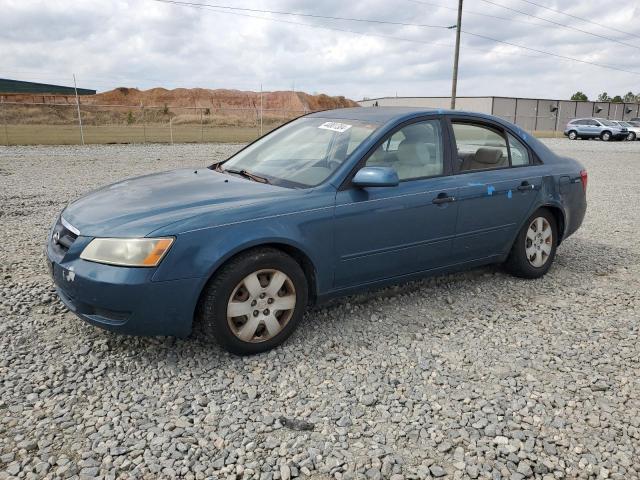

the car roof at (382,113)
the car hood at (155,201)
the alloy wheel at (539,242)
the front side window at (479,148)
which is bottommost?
the alloy wheel at (539,242)

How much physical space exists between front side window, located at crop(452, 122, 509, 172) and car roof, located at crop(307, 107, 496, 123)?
0.47 feet

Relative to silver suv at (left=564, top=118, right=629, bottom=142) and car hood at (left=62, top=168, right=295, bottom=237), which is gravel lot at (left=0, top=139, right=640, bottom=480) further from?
silver suv at (left=564, top=118, right=629, bottom=142)

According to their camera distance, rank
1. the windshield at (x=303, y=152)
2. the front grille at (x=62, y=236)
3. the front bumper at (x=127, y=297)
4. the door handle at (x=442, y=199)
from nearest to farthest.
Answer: the front bumper at (x=127, y=297), the front grille at (x=62, y=236), the windshield at (x=303, y=152), the door handle at (x=442, y=199)

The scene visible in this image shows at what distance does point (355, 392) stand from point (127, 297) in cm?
140

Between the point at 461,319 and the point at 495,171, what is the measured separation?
135 centimetres

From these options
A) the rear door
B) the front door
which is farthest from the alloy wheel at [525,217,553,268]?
the front door

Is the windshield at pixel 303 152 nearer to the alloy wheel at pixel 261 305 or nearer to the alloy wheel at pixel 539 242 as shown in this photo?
the alloy wheel at pixel 261 305

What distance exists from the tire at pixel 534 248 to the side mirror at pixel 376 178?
185 cm

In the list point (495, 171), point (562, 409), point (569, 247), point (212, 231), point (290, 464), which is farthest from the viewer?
point (569, 247)

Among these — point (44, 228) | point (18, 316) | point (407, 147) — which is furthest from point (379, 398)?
point (44, 228)

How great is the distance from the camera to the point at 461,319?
4.12 meters

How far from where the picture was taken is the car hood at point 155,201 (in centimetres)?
314

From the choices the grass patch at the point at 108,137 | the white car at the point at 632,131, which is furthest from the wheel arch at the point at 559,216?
the white car at the point at 632,131

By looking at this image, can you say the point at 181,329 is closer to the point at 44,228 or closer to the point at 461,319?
the point at 461,319
